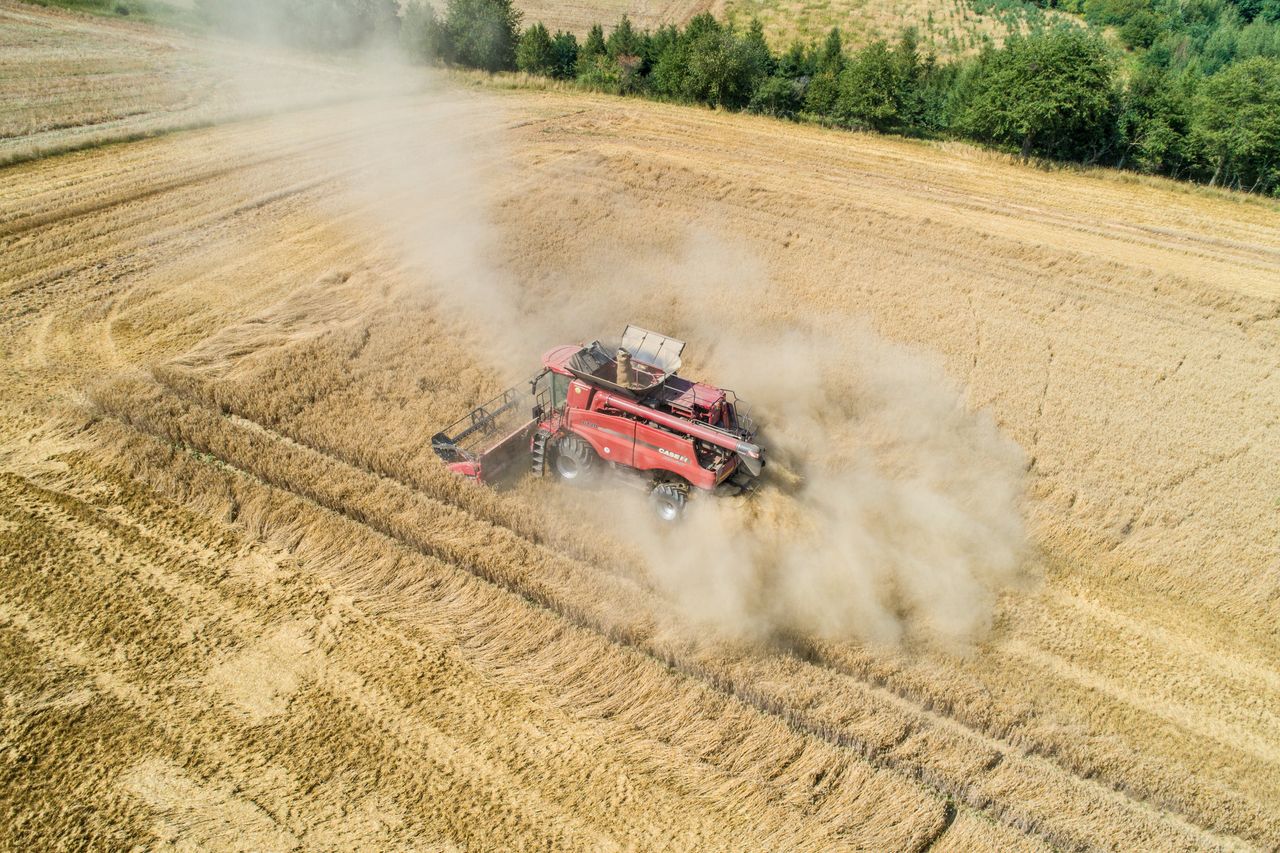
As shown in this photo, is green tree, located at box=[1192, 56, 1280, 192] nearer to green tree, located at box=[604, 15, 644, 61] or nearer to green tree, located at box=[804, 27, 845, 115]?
green tree, located at box=[804, 27, 845, 115]

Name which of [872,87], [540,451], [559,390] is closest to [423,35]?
[872,87]

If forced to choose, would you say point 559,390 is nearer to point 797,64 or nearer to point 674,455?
point 674,455

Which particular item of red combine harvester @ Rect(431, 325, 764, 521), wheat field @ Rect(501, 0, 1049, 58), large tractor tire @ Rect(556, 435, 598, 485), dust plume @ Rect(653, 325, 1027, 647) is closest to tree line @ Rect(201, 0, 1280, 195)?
wheat field @ Rect(501, 0, 1049, 58)

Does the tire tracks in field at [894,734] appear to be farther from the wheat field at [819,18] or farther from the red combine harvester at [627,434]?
the wheat field at [819,18]

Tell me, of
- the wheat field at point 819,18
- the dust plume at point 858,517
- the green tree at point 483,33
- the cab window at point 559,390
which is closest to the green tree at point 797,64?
the wheat field at point 819,18

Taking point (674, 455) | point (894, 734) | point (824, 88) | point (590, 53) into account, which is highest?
point (590, 53)

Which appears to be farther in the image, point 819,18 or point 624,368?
point 819,18
